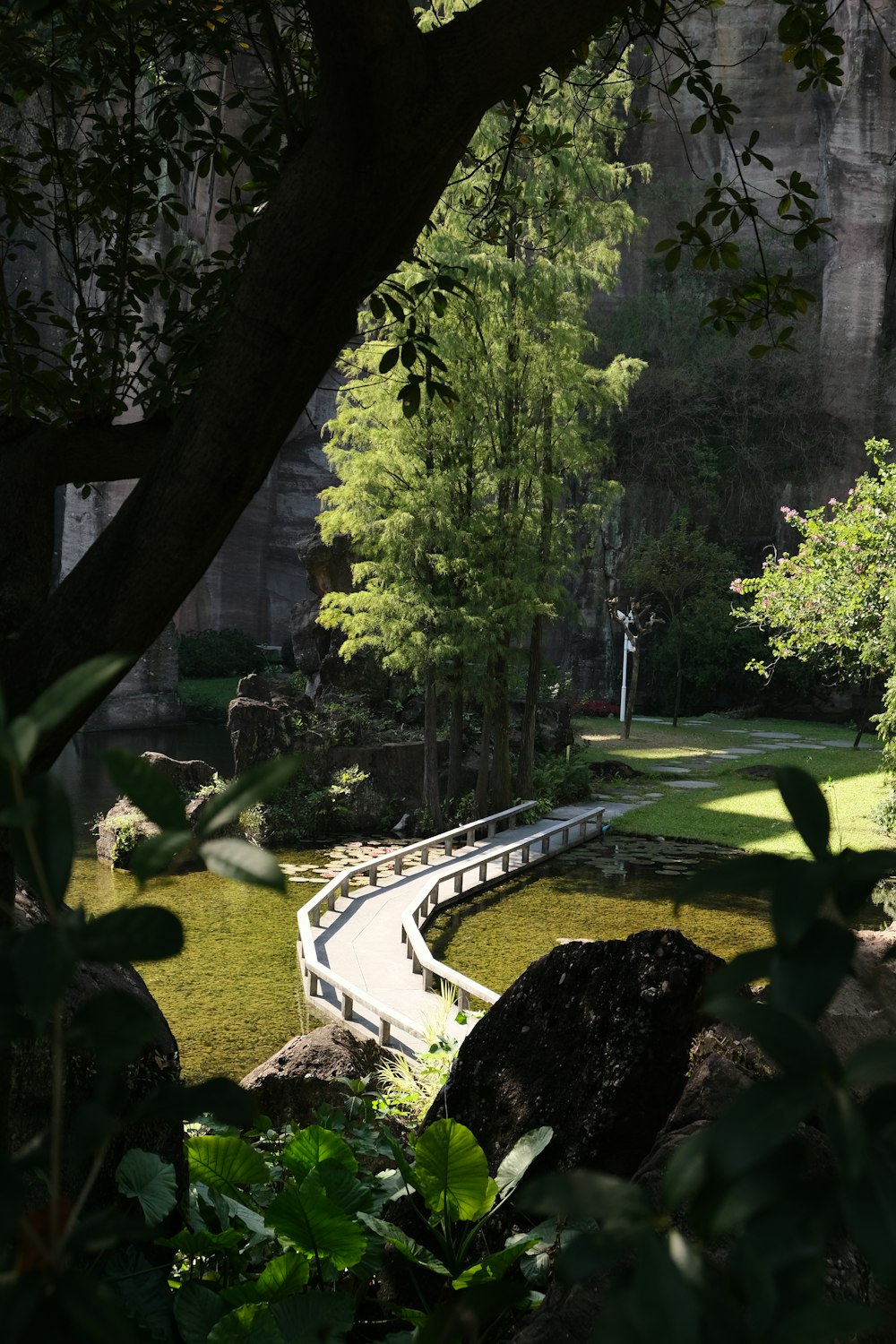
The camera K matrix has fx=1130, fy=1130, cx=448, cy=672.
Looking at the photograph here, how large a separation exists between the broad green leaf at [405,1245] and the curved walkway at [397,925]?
405cm

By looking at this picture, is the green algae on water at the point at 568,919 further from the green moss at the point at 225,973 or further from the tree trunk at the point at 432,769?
the tree trunk at the point at 432,769

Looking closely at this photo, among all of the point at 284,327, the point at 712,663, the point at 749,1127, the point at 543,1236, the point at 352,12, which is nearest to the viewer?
the point at 749,1127

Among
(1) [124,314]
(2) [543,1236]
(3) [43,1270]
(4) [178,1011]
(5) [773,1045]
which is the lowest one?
(4) [178,1011]

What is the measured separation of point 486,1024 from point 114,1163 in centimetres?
117

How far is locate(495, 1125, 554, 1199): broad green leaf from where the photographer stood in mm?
2633

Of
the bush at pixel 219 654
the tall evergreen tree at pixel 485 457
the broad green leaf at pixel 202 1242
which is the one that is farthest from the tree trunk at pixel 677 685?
the broad green leaf at pixel 202 1242

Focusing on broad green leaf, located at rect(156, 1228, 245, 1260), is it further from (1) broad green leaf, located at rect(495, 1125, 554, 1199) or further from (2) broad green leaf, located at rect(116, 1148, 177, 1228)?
(1) broad green leaf, located at rect(495, 1125, 554, 1199)

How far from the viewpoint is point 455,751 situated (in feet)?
49.8

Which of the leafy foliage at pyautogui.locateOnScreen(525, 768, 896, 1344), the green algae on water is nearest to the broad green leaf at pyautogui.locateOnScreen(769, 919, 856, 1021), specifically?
the leafy foliage at pyautogui.locateOnScreen(525, 768, 896, 1344)

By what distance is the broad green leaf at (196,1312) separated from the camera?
200cm

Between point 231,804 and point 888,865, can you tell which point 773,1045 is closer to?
point 888,865

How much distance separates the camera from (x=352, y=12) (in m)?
1.76

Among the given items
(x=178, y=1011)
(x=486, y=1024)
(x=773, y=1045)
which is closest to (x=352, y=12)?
(x=773, y=1045)

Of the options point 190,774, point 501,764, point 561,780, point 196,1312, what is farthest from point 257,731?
point 196,1312
